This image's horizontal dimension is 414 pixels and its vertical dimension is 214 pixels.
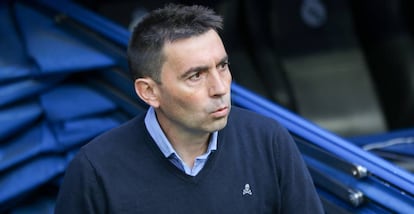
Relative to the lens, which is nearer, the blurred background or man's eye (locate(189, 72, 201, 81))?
man's eye (locate(189, 72, 201, 81))

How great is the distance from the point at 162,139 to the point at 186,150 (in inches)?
2.0

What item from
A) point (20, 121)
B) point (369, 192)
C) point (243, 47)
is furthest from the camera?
point (243, 47)

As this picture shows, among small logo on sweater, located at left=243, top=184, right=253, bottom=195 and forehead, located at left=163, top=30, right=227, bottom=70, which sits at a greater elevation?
forehead, located at left=163, top=30, right=227, bottom=70

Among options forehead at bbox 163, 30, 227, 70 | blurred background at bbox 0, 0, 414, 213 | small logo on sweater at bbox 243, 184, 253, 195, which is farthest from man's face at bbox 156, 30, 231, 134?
blurred background at bbox 0, 0, 414, 213

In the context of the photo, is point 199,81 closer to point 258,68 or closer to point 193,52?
point 193,52

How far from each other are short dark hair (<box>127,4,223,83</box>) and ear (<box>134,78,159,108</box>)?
10 millimetres

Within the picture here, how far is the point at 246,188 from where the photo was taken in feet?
4.15

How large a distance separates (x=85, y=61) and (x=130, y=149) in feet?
2.27

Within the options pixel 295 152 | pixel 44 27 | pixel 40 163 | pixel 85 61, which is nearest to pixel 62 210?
pixel 295 152

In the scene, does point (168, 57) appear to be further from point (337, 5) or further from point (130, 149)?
point (337, 5)

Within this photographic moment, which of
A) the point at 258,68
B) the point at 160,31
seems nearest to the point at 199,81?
the point at 160,31

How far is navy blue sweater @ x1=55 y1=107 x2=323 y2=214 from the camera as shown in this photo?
1224 millimetres

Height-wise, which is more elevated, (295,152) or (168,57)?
(168,57)

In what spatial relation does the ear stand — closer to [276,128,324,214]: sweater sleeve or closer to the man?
the man
